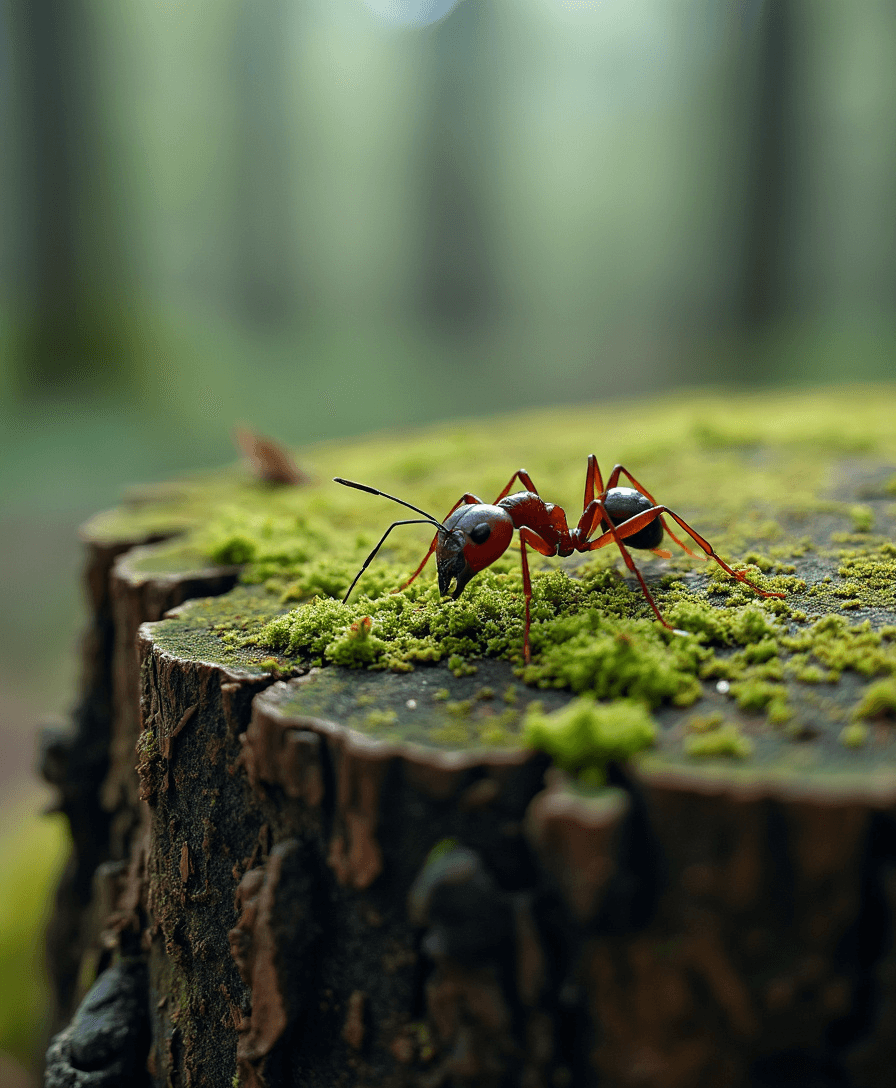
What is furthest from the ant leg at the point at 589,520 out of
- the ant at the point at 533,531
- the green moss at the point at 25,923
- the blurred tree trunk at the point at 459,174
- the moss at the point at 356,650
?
the blurred tree trunk at the point at 459,174

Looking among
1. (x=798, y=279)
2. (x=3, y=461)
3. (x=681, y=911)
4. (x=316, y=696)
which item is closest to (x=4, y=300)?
(x=3, y=461)

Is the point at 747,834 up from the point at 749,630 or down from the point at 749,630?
down

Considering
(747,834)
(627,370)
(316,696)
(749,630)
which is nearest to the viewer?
(747,834)

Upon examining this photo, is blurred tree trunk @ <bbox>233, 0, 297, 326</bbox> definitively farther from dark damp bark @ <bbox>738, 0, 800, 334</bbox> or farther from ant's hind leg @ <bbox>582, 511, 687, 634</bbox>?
ant's hind leg @ <bbox>582, 511, 687, 634</bbox>

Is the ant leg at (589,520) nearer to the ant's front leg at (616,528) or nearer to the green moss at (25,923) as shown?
the ant's front leg at (616,528)

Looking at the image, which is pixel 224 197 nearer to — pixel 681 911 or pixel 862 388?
pixel 862 388

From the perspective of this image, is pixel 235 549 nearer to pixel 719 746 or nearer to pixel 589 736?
pixel 589 736

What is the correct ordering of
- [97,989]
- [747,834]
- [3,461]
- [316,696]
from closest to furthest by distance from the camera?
[747,834] → [316,696] → [97,989] → [3,461]

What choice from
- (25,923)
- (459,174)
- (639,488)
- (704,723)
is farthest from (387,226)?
(704,723)
